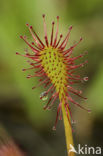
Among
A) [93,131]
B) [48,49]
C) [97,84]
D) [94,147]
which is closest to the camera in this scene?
[48,49]

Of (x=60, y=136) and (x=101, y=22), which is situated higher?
(x=101, y=22)

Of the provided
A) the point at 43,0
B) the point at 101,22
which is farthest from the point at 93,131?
the point at 43,0

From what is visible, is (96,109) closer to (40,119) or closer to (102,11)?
(40,119)

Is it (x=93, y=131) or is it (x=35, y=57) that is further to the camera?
(x=93, y=131)

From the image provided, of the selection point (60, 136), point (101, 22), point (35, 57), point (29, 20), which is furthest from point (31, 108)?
point (35, 57)

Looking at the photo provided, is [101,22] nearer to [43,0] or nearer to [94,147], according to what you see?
[43,0]

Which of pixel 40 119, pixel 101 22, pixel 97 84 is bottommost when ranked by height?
pixel 40 119

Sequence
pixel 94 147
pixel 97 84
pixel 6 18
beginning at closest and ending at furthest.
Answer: pixel 94 147
pixel 97 84
pixel 6 18
